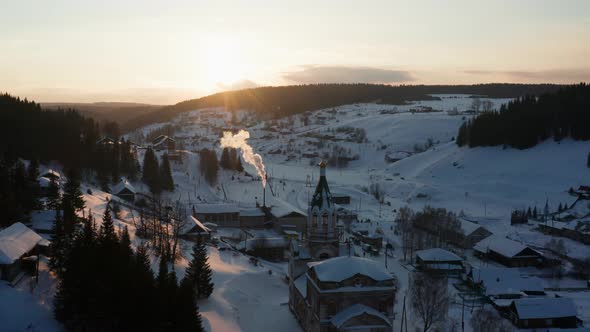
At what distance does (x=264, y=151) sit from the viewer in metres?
141

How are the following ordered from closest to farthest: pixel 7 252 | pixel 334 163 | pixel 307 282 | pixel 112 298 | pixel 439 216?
pixel 112 298 → pixel 7 252 → pixel 307 282 → pixel 439 216 → pixel 334 163

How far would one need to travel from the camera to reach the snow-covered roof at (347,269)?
83.6 ft

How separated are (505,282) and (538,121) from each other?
208 ft

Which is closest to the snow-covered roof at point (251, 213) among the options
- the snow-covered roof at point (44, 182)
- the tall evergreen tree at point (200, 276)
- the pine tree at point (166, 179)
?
the pine tree at point (166, 179)

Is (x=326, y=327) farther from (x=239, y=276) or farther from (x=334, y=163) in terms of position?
(x=334, y=163)

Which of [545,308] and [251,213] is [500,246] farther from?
[251,213]

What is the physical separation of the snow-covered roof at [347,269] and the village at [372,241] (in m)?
0.07

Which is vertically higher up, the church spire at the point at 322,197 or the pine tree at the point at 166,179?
the church spire at the point at 322,197

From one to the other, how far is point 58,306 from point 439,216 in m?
43.8

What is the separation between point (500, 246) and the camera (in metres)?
50.7

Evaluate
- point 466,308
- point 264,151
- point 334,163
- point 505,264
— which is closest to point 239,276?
point 466,308

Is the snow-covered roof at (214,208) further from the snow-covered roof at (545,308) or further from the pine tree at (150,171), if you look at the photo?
the snow-covered roof at (545,308)

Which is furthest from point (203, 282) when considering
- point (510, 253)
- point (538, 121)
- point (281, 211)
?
point (538, 121)

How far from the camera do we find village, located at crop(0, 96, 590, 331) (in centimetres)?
2648
